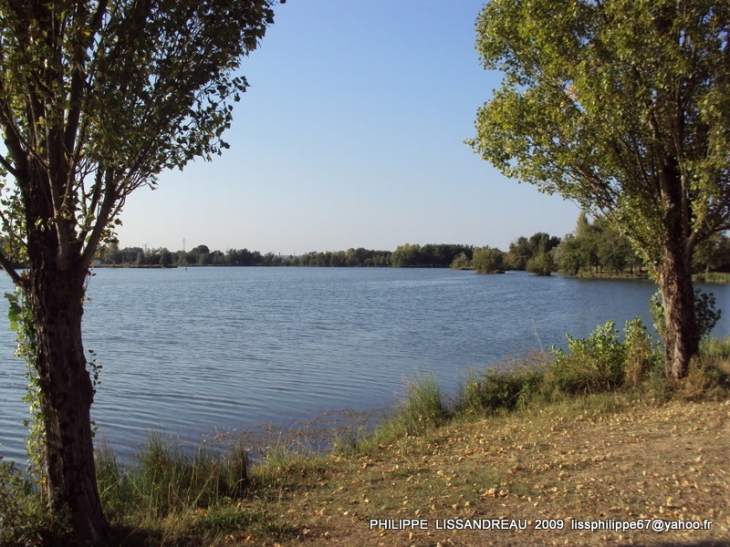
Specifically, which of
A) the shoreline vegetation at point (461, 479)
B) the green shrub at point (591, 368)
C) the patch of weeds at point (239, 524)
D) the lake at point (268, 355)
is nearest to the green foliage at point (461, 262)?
the lake at point (268, 355)

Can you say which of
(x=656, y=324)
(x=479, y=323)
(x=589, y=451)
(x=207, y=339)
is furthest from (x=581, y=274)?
(x=589, y=451)

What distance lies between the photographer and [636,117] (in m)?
10.2

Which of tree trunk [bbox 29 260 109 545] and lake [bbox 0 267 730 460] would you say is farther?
lake [bbox 0 267 730 460]

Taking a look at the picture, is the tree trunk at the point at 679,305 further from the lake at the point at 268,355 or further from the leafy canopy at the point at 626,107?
the lake at the point at 268,355

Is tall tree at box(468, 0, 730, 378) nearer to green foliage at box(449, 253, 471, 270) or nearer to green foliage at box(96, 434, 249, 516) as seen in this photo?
green foliage at box(96, 434, 249, 516)

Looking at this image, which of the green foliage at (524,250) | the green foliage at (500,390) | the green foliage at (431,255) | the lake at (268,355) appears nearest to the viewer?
the green foliage at (500,390)

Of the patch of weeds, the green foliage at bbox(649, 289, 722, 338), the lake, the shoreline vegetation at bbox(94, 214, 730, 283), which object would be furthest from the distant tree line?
the patch of weeds

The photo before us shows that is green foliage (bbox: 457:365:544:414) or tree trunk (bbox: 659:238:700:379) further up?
tree trunk (bbox: 659:238:700:379)

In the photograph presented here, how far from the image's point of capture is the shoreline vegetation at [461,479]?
5141mm

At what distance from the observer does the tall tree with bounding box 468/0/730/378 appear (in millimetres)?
9516

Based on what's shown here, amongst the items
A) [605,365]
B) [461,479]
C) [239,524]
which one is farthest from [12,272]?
[605,365]

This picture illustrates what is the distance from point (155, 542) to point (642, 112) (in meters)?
9.77

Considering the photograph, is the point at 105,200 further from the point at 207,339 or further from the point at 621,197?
the point at 207,339

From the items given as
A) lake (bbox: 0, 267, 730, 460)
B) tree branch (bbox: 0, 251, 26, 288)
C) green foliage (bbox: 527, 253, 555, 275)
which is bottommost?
lake (bbox: 0, 267, 730, 460)
